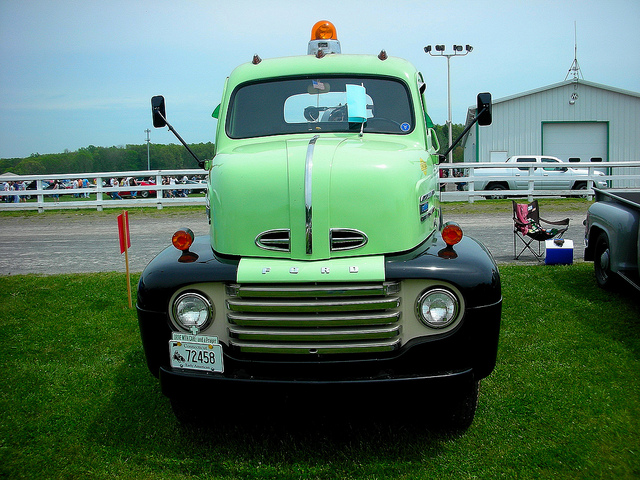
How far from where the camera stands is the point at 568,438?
374cm

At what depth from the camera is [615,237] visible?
20.4 feet

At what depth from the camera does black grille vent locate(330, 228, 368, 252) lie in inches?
138

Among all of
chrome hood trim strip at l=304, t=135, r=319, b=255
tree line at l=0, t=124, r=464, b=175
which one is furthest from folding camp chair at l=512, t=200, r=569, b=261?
tree line at l=0, t=124, r=464, b=175

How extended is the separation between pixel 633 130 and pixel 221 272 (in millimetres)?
34916

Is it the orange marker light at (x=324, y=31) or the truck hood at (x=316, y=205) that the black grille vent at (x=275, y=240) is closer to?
the truck hood at (x=316, y=205)

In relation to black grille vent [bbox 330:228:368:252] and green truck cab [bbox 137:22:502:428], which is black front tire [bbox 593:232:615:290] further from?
black grille vent [bbox 330:228:368:252]

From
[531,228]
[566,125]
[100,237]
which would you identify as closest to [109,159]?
[566,125]

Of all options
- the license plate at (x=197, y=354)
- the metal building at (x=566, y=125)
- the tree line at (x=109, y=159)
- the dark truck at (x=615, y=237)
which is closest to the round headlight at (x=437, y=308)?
the license plate at (x=197, y=354)

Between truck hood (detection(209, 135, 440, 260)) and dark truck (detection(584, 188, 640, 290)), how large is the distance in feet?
10.0

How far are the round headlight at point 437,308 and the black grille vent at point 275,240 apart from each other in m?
0.84

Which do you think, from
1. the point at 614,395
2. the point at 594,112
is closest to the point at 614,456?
the point at 614,395

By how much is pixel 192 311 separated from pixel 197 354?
0.83ft

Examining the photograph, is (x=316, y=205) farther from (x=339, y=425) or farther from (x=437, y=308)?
(x=339, y=425)

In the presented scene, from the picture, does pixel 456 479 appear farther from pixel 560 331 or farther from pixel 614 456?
pixel 560 331
